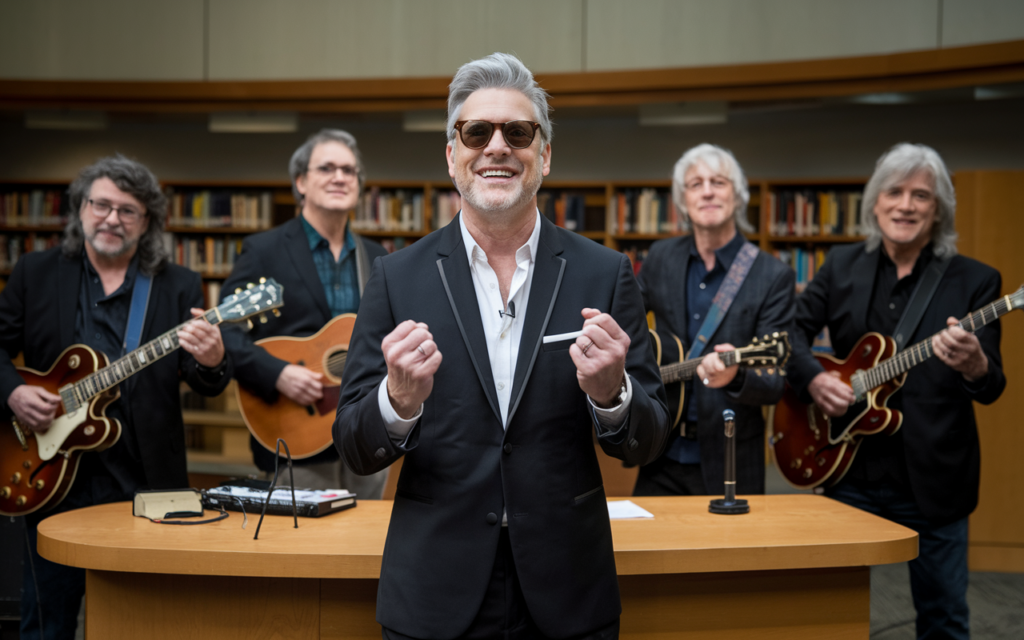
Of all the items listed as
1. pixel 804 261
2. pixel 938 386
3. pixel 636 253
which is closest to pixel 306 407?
pixel 938 386

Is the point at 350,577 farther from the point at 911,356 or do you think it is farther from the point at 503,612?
the point at 911,356

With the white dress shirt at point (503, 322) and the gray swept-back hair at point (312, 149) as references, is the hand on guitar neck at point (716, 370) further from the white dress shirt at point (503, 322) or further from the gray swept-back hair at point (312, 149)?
the gray swept-back hair at point (312, 149)

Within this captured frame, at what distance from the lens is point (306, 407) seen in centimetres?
302

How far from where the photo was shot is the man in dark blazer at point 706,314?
2.79m

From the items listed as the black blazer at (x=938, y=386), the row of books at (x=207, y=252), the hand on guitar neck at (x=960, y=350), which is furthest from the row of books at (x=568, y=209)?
the hand on guitar neck at (x=960, y=350)

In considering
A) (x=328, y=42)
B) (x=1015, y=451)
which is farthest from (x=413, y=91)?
(x=1015, y=451)

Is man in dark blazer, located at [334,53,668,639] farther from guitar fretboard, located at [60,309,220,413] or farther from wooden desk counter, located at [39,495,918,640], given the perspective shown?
guitar fretboard, located at [60,309,220,413]

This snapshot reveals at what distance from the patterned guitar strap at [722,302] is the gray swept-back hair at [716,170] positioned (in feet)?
0.79

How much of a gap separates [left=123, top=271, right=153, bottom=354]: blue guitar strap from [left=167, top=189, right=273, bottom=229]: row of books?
429 cm

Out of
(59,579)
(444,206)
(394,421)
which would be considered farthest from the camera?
(444,206)

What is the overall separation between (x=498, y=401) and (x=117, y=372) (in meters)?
1.80

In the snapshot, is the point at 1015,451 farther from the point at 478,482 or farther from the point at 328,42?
the point at 328,42

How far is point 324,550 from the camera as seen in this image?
184cm

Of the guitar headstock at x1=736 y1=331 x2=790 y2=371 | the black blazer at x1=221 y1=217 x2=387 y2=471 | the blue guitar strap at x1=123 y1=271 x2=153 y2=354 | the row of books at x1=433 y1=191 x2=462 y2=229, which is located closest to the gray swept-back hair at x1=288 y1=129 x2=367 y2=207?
the black blazer at x1=221 y1=217 x2=387 y2=471
